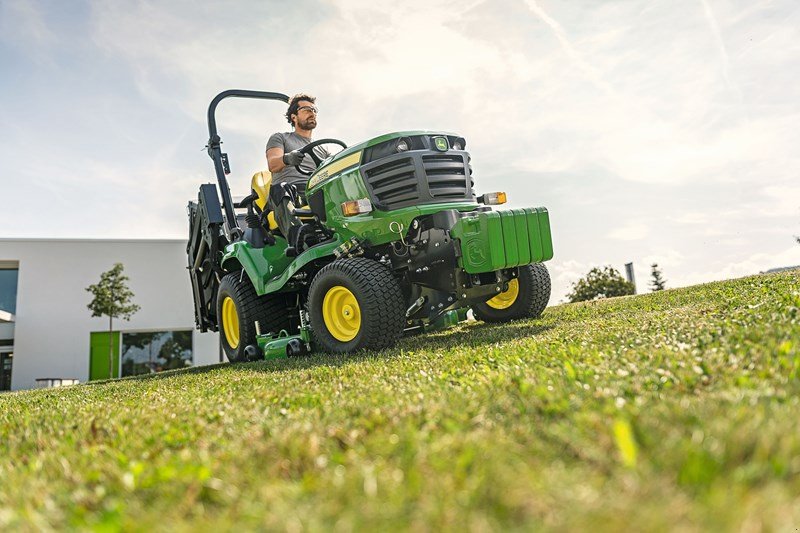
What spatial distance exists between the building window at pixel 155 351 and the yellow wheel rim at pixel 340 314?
1039 inches

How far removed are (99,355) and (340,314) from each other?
91.3 ft

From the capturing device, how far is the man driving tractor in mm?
6703

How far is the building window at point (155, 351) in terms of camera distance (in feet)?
99.7

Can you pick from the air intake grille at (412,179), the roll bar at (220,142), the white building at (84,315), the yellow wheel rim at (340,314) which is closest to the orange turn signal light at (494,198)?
the air intake grille at (412,179)

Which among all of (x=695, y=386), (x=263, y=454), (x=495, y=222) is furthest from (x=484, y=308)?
(x=263, y=454)

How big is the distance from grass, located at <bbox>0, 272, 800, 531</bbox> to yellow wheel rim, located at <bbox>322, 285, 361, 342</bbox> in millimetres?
2169

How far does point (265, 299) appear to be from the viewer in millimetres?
7473

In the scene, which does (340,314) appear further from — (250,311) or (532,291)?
(532,291)

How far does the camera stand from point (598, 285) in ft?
112

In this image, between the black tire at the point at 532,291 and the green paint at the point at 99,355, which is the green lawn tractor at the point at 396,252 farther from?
the green paint at the point at 99,355

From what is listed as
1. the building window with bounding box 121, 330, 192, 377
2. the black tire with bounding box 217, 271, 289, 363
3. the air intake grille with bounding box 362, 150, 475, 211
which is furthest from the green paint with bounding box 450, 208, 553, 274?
the building window with bounding box 121, 330, 192, 377

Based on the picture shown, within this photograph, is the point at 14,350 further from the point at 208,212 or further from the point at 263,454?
the point at 263,454

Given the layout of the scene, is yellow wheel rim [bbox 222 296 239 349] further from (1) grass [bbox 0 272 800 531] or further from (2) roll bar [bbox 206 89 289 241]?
(1) grass [bbox 0 272 800 531]

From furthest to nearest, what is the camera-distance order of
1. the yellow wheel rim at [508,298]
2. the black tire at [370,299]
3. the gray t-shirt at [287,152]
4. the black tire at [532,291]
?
the gray t-shirt at [287,152], the yellow wheel rim at [508,298], the black tire at [532,291], the black tire at [370,299]
